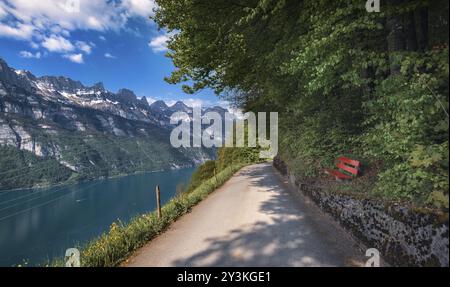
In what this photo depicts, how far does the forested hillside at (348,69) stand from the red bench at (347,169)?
466mm

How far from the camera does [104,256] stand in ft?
23.9

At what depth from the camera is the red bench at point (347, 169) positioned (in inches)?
379

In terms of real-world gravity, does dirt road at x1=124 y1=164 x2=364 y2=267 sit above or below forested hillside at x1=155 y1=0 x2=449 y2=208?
below

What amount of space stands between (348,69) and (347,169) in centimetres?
328

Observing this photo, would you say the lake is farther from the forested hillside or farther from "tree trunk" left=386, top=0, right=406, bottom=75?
"tree trunk" left=386, top=0, right=406, bottom=75

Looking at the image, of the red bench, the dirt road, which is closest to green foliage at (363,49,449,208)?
the dirt road

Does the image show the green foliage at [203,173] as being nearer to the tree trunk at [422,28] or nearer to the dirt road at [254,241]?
the dirt road at [254,241]

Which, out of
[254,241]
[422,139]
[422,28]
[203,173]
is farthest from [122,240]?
[203,173]

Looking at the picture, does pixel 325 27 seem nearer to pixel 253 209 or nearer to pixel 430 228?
pixel 430 228

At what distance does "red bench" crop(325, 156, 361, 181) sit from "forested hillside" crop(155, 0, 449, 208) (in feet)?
1.53

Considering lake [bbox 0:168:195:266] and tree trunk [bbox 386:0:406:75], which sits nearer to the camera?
tree trunk [bbox 386:0:406:75]

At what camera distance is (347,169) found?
1001 cm

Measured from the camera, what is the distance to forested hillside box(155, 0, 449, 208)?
586 centimetres

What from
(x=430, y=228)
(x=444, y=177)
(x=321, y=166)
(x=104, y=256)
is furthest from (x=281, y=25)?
(x=104, y=256)
